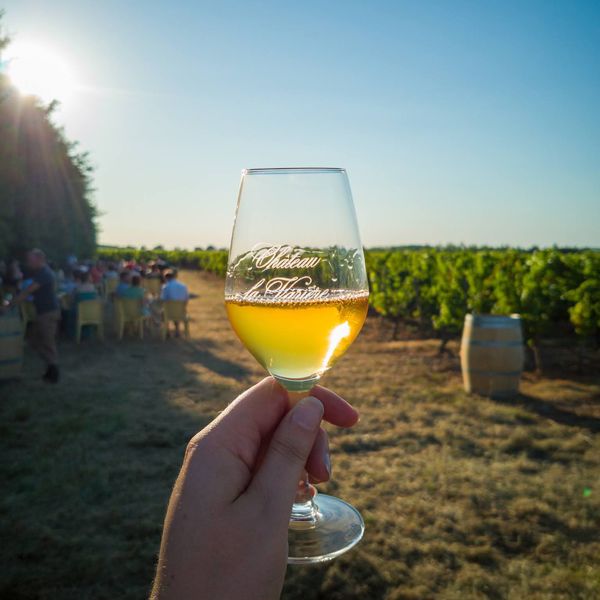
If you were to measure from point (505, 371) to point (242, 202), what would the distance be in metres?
6.87

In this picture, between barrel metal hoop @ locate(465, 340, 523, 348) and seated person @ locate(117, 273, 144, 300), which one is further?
seated person @ locate(117, 273, 144, 300)

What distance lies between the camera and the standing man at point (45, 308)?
8461 millimetres

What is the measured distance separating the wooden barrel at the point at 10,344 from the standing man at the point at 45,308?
299 millimetres

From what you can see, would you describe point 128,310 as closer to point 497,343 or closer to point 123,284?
point 123,284

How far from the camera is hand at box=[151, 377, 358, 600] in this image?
4.04 feet

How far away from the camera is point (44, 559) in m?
3.51

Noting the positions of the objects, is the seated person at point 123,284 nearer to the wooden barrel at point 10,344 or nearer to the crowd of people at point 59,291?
the crowd of people at point 59,291

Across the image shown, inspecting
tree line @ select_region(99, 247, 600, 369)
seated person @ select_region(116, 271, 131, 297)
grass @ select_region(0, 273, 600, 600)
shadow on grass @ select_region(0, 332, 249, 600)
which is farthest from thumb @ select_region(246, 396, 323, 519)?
seated person @ select_region(116, 271, 131, 297)

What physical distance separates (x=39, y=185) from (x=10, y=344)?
78.2ft

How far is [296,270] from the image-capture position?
144cm

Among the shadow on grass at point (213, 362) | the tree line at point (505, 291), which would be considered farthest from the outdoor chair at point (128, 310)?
the tree line at point (505, 291)

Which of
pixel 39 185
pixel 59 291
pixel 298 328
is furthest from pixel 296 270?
pixel 39 185

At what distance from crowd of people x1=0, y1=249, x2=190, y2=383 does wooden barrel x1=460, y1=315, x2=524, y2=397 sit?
21.9 feet

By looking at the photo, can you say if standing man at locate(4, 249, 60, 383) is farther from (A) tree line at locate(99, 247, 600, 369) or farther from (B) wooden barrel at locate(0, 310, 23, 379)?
(A) tree line at locate(99, 247, 600, 369)
